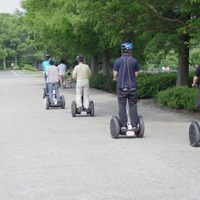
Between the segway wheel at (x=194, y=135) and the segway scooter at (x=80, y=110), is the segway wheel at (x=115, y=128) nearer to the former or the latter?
the segway wheel at (x=194, y=135)

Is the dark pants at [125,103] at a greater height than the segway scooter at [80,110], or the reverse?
the dark pants at [125,103]

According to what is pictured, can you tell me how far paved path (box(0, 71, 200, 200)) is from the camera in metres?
6.12

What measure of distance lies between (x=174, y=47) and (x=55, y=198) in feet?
41.9

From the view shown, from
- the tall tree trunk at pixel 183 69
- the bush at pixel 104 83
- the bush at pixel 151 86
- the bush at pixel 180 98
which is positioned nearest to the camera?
the bush at pixel 180 98

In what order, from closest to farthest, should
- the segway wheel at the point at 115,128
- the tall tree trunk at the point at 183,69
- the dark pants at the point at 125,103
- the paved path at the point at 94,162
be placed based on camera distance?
1. the paved path at the point at 94,162
2. the segway wheel at the point at 115,128
3. the dark pants at the point at 125,103
4. the tall tree trunk at the point at 183,69

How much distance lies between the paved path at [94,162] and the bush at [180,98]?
1609 millimetres

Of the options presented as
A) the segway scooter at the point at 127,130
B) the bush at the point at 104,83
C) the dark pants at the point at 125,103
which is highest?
the dark pants at the point at 125,103

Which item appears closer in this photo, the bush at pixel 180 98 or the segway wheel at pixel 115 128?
the segway wheel at pixel 115 128

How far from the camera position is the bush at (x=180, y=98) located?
14.9 meters

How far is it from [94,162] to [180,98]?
333 inches

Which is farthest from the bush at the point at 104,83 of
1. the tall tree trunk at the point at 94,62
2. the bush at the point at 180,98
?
the bush at the point at 180,98

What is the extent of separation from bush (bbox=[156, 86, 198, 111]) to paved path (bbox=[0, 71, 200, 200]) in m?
1.61

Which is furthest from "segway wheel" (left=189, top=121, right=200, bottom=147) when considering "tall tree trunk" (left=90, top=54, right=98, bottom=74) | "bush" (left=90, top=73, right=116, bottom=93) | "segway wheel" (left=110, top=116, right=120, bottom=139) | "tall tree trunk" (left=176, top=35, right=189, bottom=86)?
"tall tree trunk" (left=90, top=54, right=98, bottom=74)

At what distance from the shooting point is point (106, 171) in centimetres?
726
